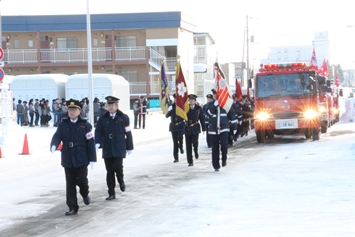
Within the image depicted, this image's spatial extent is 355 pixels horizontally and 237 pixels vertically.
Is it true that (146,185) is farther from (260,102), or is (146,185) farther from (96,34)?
(96,34)

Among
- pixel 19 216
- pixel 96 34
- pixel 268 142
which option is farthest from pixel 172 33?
pixel 19 216

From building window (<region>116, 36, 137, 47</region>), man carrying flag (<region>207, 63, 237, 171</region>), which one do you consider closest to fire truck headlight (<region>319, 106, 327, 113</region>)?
man carrying flag (<region>207, 63, 237, 171</region>)

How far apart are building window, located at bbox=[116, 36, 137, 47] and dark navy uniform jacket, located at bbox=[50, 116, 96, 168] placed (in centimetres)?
5280

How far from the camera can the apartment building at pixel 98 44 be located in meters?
61.6

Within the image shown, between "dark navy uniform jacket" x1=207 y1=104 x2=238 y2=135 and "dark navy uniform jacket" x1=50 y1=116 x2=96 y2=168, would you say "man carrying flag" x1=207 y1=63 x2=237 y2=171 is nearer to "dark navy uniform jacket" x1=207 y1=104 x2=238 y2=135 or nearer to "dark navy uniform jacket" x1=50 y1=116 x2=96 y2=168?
"dark navy uniform jacket" x1=207 y1=104 x2=238 y2=135

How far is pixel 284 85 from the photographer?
25.1 metres

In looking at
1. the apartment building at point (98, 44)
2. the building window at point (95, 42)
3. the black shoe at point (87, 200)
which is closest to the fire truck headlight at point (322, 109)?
the black shoe at point (87, 200)

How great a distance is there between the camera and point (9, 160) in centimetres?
2145

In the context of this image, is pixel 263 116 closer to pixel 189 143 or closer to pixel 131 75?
pixel 189 143

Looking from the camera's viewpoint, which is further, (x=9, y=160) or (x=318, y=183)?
(x=9, y=160)

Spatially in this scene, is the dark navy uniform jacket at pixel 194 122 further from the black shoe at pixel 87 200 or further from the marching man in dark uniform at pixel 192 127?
the black shoe at pixel 87 200

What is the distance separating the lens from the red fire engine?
2475 cm

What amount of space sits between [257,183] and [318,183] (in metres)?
1.18

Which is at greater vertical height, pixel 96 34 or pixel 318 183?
pixel 96 34
